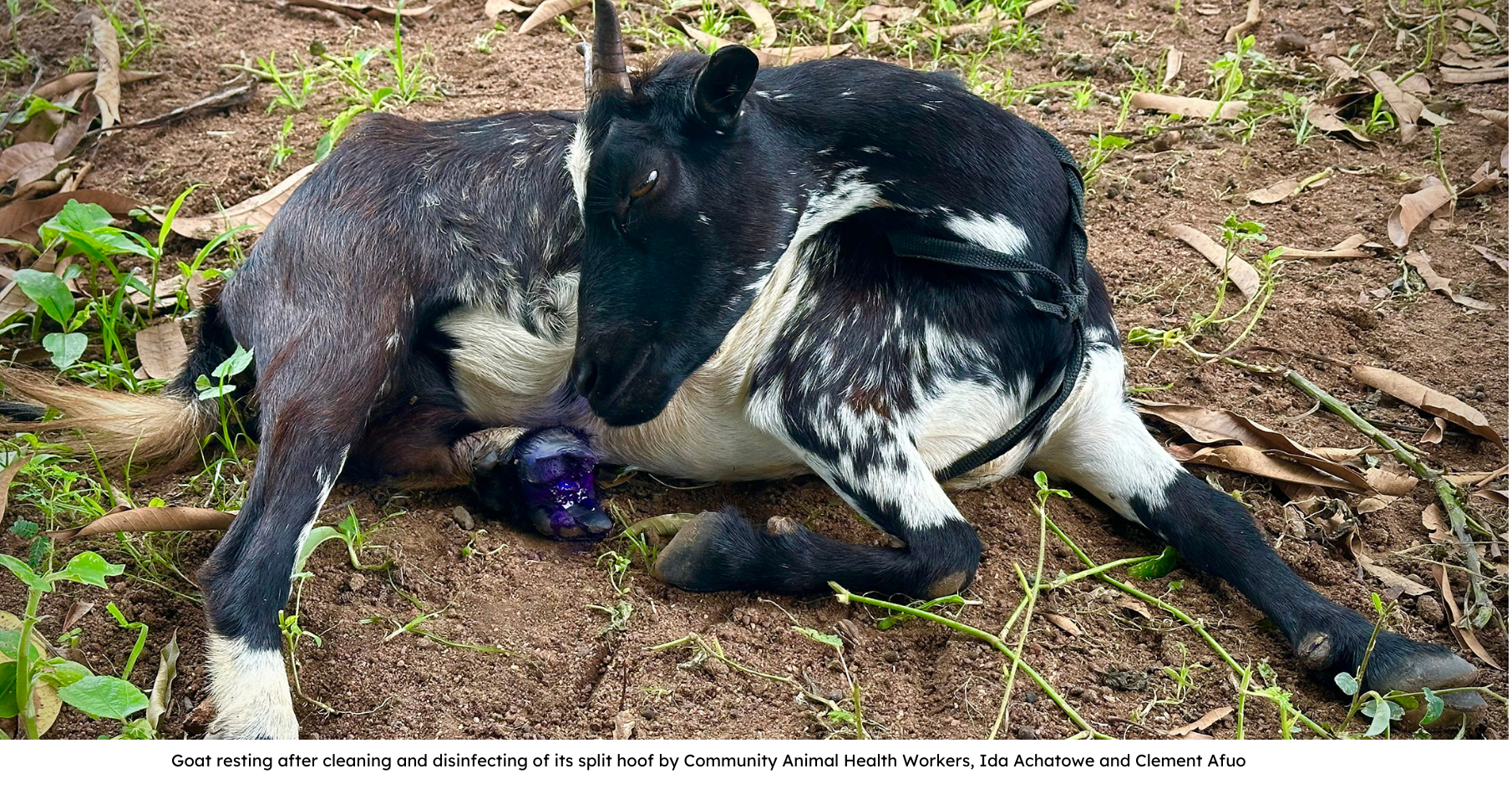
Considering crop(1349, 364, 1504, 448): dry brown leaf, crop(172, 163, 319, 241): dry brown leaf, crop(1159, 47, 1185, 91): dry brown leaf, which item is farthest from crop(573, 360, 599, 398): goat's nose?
crop(1159, 47, 1185, 91): dry brown leaf

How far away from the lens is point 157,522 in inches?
113

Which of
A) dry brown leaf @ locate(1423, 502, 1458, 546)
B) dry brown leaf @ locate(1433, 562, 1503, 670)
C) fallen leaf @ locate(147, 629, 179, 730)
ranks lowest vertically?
dry brown leaf @ locate(1433, 562, 1503, 670)

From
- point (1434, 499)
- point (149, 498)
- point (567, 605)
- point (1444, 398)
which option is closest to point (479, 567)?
point (567, 605)

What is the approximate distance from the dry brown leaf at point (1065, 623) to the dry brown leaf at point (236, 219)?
8.78ft

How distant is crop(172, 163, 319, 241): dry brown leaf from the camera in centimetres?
397

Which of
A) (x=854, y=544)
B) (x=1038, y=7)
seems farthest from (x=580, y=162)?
(x=1038, y=7)

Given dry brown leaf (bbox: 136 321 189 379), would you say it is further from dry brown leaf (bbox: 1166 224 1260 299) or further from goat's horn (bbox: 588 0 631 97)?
dry brown leaf (bbox: 1166 224 1260 299)

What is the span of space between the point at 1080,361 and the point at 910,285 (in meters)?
0.47

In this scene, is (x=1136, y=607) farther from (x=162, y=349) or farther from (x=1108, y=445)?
(x=162, y=349)

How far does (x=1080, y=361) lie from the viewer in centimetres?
312

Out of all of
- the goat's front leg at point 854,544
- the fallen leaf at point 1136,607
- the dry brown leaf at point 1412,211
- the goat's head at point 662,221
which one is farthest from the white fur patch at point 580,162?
the dry brown leaf at point 1412,211

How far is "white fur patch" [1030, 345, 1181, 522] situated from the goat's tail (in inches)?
87.2

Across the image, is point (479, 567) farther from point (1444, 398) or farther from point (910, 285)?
point (1444, 398)

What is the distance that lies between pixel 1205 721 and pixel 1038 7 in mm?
3714
